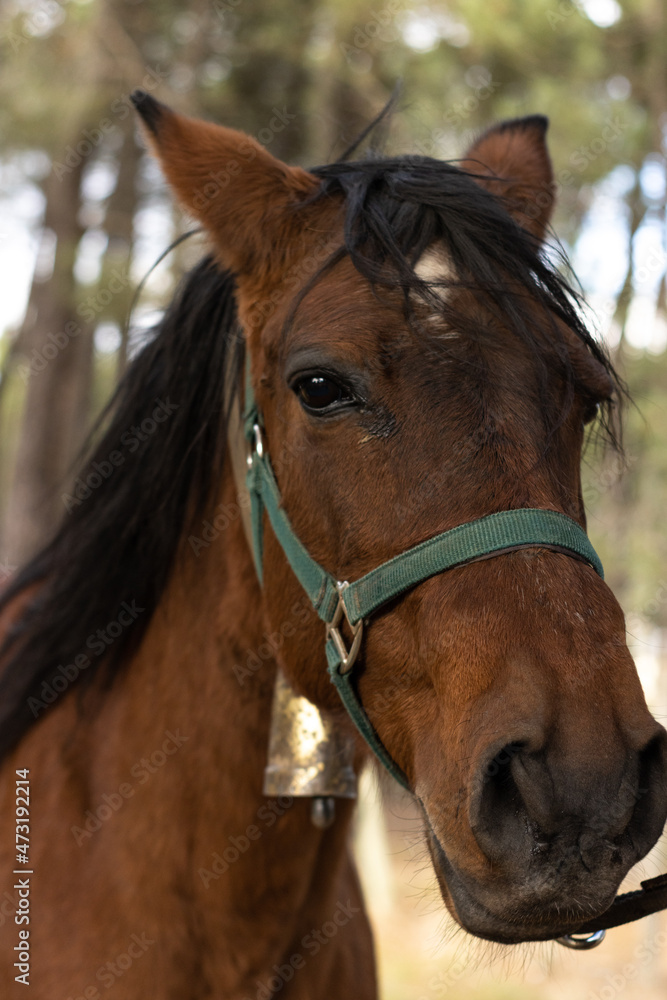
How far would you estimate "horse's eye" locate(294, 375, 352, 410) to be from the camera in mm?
1731

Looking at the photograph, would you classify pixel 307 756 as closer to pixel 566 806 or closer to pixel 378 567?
pixel 378 567

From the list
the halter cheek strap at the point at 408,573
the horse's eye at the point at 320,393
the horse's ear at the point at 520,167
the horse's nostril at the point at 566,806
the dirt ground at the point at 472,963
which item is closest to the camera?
the horse's nostril at the point at 566,806

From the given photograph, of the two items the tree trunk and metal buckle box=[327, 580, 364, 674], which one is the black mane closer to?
metal buckle box=[327, 580, 364, 674]

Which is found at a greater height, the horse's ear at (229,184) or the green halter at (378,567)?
the horse's ear at (229,184)

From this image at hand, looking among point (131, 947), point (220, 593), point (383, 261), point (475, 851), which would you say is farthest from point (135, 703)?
point (383, 261)

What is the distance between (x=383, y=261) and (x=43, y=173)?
14443mm

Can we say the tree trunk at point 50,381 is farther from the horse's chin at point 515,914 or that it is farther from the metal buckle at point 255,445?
the horse's chin at point 515,914

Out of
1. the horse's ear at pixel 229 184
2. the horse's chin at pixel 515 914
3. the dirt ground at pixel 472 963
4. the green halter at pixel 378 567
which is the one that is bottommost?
the dirt ground at pixel 472 963

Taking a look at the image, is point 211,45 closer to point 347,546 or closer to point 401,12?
point 401,12

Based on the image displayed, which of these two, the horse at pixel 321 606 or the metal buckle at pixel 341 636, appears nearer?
the horse at pixel 321 606

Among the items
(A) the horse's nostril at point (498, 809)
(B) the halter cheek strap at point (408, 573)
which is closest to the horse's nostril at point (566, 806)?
(A) the horse's nostril at point (498, 809)

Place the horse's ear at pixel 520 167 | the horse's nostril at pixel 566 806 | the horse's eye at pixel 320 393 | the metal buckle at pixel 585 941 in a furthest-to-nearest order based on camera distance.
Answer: the horse's ear at pixel 520 167, the horse's eye at pixel 320 393, the metal buckle at pixel 585 941, the horse's nostril at pixel 566 806

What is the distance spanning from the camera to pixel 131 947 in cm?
198

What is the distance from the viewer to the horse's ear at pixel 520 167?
2268 mm
